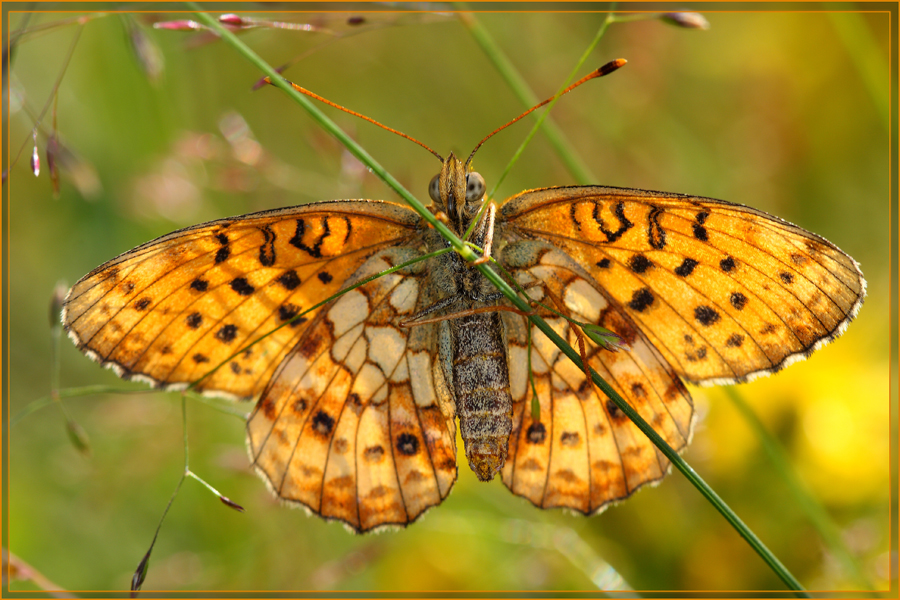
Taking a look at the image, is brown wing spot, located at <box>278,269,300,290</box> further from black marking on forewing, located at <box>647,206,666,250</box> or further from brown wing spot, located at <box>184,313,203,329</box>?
black marking on forewing, located at <box>647,206,666,250</box>

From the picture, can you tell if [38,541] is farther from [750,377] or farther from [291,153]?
[750,377]

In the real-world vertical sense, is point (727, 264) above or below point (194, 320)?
below

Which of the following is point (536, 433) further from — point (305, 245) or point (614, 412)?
point (305, 245)

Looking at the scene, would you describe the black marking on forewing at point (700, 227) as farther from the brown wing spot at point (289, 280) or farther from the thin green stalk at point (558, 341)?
the brown wing spot at point (289, 280)

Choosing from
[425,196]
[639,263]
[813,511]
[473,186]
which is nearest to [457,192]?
[473,186]

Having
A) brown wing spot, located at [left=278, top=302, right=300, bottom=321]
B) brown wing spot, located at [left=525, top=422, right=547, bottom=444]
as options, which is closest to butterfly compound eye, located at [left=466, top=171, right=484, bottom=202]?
brown wing spot, located at [left=278, top=302, right=300, bottom=321]

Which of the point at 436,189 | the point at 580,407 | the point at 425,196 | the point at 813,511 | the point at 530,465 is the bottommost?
the point at 813,511

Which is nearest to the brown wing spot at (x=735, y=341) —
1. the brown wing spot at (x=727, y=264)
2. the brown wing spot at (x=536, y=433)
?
the brown wing spot at (x=727, y=264)
